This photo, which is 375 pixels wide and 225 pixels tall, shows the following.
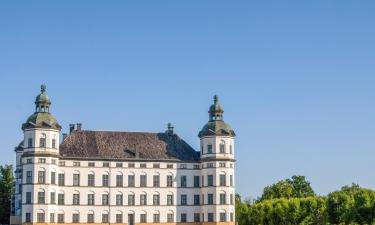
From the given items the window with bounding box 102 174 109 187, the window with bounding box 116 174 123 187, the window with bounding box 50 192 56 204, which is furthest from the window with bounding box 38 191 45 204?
the window with bounding box 116 174 123 187

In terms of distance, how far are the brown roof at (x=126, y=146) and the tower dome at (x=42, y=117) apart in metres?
4.49

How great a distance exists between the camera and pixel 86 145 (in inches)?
3775

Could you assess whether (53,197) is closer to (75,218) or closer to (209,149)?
(75,218)

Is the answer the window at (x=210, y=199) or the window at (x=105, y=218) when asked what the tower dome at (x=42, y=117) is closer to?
the window at (x=105, y=218)

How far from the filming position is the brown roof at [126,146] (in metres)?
94.9

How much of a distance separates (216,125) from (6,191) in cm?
3689

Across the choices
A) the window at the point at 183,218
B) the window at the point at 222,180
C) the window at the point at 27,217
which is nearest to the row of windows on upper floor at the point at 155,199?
the window at the point at 222,180

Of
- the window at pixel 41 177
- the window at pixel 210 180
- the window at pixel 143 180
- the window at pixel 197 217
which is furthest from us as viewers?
the window at pixel 197 217

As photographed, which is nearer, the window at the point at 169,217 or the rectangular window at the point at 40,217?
the rectangular window at the point at 40,217

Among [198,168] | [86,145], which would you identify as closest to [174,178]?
[198,168]

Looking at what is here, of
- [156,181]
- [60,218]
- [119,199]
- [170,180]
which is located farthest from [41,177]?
[170,180]

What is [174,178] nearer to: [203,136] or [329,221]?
[203,136]

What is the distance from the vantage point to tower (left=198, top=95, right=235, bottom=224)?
95812mm

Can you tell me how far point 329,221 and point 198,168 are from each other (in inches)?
969
